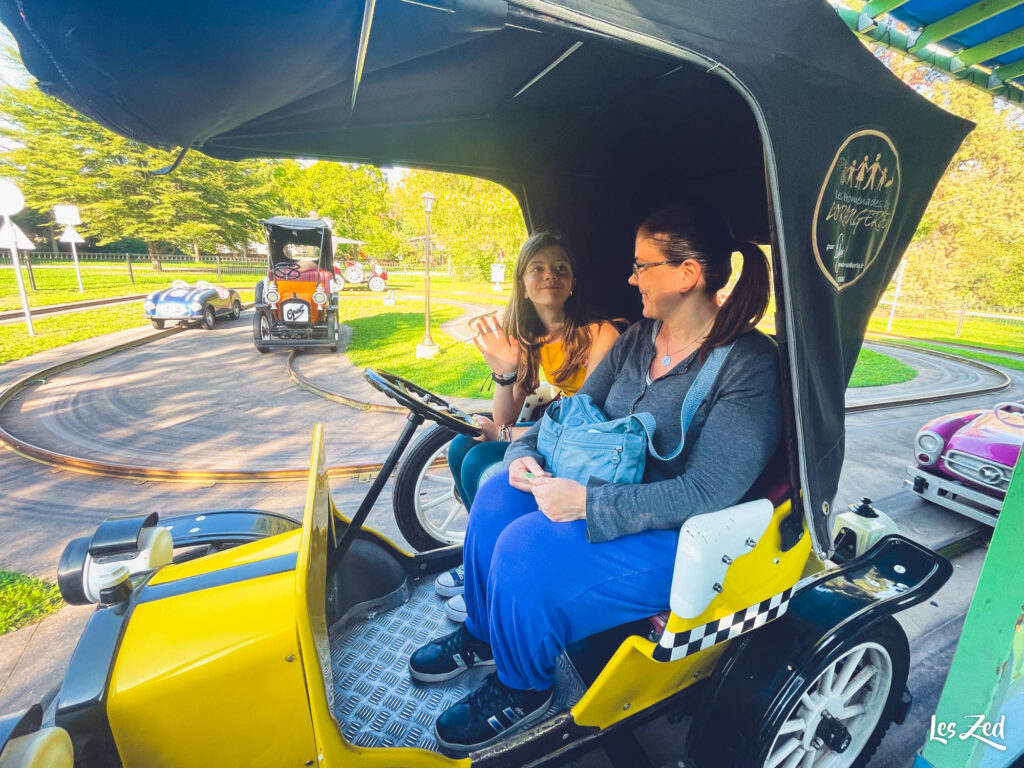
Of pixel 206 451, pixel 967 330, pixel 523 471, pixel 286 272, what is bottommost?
pixel 967 330

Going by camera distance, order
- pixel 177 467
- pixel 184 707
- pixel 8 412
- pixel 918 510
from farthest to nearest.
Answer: pixel 8 412 < pixel 177 467 < pixel 918 510 < pixel 184 707

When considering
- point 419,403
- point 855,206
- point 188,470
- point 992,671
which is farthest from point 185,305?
point 992,671

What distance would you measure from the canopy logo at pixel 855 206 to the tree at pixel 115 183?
66.9 feet

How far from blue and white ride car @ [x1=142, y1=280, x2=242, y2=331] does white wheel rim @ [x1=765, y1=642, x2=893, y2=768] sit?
41.8ft

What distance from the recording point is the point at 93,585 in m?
1.21

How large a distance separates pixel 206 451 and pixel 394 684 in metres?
3.95

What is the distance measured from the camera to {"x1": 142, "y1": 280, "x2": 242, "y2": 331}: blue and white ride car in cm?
1068

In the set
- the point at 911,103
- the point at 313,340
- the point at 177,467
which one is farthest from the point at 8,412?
the point at 911,103

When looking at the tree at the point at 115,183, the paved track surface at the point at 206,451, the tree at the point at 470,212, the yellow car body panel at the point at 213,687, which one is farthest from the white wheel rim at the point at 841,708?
the tree at the point at 115,183

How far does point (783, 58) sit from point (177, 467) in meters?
5.07

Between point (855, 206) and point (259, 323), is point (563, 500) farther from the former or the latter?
point (259, 323)

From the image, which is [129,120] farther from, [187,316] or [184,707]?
[187,316]

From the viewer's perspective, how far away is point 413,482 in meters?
2.71

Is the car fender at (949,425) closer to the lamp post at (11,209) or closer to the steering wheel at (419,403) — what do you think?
the steering wheel at (419,403)
